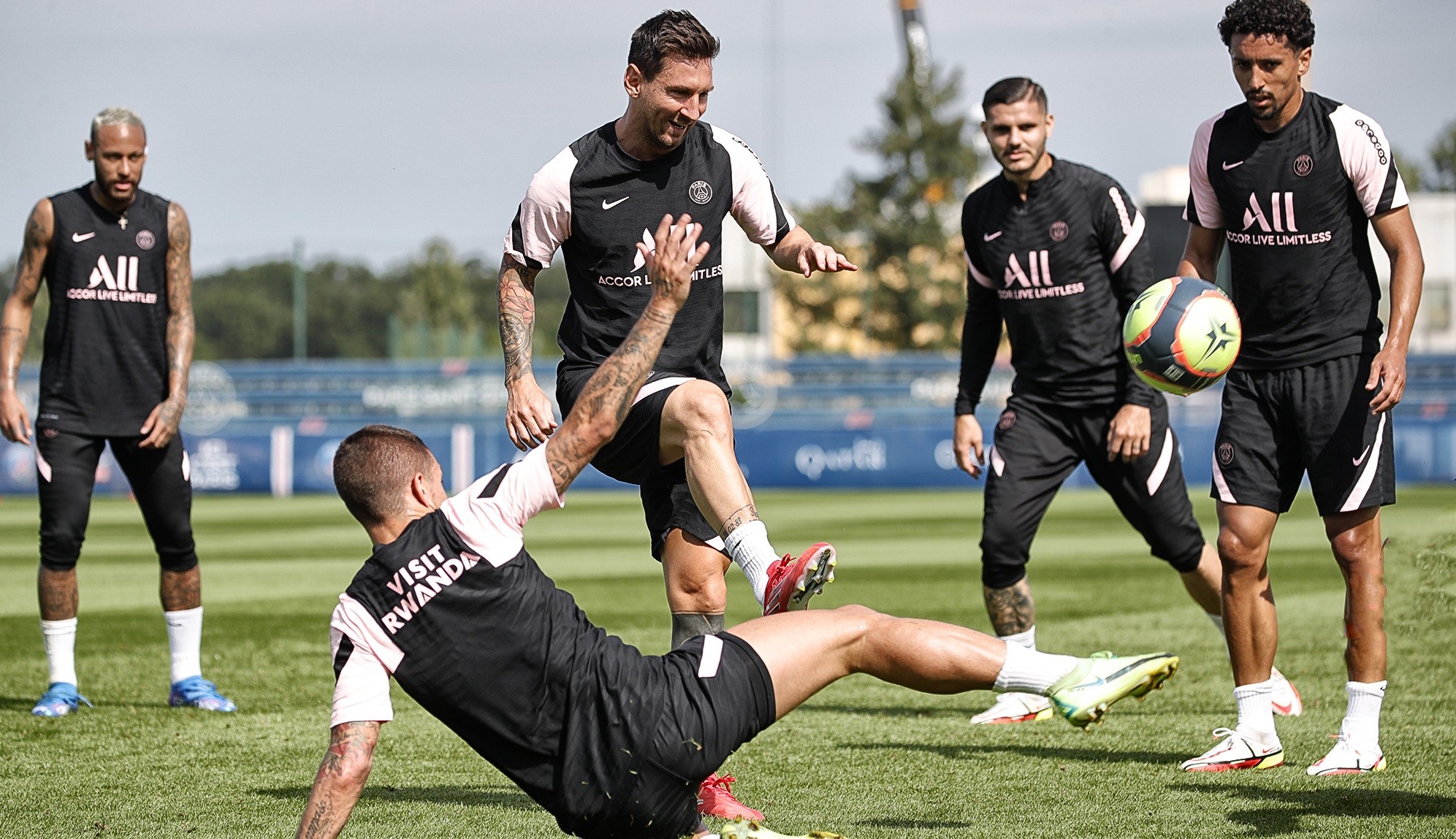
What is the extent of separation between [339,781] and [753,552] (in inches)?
59.4

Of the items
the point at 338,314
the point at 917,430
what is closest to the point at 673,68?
the point at 917,430

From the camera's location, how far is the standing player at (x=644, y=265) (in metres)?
5.16

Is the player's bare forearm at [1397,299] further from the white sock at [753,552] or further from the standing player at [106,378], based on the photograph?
the standing player at [106,378]

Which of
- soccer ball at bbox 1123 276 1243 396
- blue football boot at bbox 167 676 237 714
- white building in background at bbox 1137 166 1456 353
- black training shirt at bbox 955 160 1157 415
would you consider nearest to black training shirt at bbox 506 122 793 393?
soccer ball at bbox 1123 276 1243 396

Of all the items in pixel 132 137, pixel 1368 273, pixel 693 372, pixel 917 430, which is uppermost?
pixel 132 137

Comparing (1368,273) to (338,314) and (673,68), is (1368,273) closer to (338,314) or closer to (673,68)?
(673,68)

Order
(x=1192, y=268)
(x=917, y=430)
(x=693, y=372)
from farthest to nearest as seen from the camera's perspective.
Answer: (x=917, y=430)
(x=1192, y=268)
(x=693, y=372)

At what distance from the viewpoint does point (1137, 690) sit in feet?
14.0

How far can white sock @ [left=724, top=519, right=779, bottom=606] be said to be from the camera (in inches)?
188

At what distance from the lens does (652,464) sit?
538 cm

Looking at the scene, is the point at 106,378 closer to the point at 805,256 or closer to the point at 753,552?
the point at 805,256

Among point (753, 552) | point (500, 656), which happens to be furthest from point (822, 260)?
point (500, 656)

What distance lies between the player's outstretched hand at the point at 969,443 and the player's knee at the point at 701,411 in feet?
8.28

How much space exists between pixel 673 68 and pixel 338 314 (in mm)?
28626
